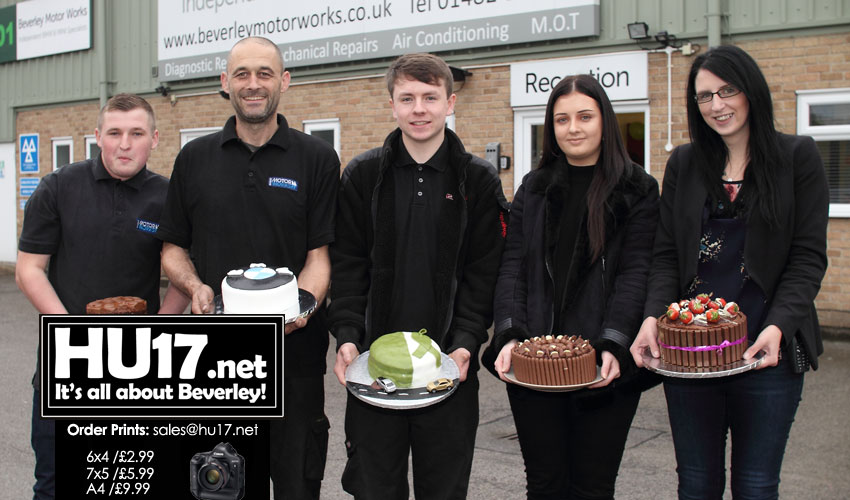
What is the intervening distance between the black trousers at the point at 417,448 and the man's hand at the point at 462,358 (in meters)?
0.13

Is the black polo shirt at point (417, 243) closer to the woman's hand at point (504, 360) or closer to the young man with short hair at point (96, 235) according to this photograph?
the woman's hand at point (504, 360)

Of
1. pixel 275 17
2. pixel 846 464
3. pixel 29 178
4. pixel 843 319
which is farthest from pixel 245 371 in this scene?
pixel 29 178

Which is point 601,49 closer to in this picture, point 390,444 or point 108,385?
point 390,444

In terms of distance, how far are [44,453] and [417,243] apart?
1.88 meters

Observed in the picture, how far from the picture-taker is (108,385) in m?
3.01

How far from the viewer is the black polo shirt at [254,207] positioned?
3.71 m

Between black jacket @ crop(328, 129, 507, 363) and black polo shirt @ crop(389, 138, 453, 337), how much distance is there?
0.09 feet

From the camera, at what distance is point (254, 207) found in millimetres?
3715

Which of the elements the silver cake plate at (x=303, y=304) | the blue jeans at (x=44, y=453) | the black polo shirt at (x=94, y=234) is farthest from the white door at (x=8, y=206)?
the silver cake plate at (x=303, y=304)

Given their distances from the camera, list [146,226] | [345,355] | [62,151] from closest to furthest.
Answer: [345,355], [146,226], [62,151]

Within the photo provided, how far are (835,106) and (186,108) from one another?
10.8 m

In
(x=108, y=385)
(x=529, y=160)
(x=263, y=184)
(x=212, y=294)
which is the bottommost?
(x=108, y=385)

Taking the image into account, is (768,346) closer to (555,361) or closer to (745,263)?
(745,263)

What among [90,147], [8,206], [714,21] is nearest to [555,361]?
[714,21]
